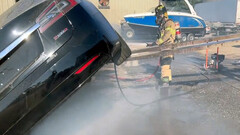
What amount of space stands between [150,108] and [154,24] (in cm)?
1240

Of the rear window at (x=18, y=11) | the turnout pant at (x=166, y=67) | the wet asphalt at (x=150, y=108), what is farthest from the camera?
the turnout pant at (x=166, y=67)

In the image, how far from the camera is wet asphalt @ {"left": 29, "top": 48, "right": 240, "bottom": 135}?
3736mm

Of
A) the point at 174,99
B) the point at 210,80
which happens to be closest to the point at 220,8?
the point at 210,80

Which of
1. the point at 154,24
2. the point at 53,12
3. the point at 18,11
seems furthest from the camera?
the point at 154,24

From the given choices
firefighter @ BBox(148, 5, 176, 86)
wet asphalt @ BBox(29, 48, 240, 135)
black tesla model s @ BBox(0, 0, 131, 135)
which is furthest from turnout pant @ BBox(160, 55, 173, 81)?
black tesla model s @ BBox(0, 0, 131, 135)

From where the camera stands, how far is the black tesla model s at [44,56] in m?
2.04

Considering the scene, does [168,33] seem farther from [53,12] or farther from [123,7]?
[123,7]

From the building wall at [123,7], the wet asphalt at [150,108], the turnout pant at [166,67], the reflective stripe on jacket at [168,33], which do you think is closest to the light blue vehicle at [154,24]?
the building wall at [123,7]

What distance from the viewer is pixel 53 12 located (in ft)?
7.18

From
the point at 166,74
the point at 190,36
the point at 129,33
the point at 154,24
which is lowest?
the point at 190,36

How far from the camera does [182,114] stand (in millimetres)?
4484

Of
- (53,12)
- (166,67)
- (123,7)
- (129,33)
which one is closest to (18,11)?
(53,12)

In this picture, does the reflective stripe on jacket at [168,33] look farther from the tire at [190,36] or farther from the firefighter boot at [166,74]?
the tire at [190,36]

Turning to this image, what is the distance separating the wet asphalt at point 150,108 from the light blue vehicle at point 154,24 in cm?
981
